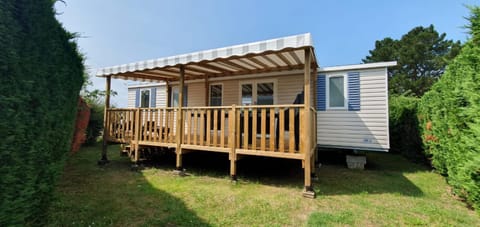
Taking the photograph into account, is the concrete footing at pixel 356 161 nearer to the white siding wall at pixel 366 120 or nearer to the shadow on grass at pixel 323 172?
the shadow on grass at pixel 323 172

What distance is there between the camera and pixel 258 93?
7605 mm

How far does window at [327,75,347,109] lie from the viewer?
21.5ft

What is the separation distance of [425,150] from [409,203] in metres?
3.87

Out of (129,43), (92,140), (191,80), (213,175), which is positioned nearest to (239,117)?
(213,175)

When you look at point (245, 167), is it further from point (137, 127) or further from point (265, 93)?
point (137, 127)

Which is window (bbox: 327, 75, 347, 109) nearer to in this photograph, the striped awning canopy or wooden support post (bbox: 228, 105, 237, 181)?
the striped awning canopy

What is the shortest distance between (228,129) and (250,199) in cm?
172

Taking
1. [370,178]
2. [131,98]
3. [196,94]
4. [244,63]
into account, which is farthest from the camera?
Result: [131,98]

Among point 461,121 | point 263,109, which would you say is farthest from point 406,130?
point 263,109

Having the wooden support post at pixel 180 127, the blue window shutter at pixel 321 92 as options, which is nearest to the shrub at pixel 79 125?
the wooden support post at pixel 180 127

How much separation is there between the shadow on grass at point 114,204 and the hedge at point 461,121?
4.12m

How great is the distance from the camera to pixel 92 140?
1002 cm

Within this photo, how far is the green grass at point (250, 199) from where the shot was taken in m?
3.00

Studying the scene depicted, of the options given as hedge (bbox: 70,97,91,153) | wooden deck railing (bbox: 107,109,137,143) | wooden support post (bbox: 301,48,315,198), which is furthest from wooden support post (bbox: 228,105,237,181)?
hedge (bbox: 70,97,91,153)
